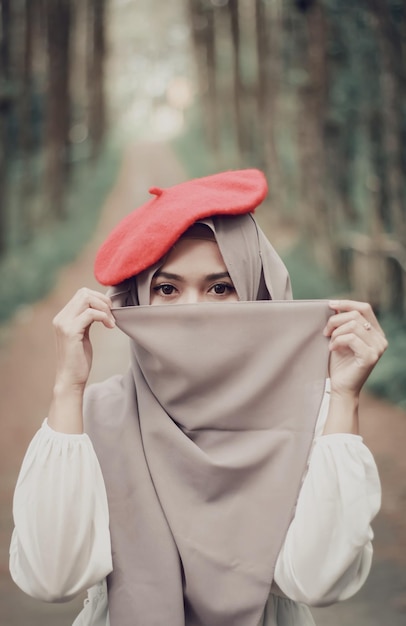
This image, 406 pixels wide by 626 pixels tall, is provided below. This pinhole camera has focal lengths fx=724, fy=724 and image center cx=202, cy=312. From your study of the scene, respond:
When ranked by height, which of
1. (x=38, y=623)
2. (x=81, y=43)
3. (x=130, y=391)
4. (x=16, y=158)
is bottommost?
(x=38, y=623)

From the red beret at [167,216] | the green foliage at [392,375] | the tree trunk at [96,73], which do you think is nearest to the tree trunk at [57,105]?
the tree trunk at [96,73]

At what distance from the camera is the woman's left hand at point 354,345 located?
3.26ft

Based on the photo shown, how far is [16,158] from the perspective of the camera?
11.0ft

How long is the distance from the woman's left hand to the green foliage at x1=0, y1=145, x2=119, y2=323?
7.73 ft

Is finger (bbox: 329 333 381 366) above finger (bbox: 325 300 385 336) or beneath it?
beneath

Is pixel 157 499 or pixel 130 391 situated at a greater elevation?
pixel 130 391

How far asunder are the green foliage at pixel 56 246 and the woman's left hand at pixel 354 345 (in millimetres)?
2357

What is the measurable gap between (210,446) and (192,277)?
248 mm

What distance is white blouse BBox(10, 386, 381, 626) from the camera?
93 centimetres

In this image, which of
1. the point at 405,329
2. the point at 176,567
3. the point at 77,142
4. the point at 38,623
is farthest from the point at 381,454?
the point at 176,567

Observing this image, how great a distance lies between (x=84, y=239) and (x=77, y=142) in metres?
0.46

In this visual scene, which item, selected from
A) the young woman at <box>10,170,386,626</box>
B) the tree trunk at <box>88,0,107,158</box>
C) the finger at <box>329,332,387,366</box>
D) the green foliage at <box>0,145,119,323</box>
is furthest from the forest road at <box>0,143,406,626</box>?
the finger at <box>329,332,387,366</box>

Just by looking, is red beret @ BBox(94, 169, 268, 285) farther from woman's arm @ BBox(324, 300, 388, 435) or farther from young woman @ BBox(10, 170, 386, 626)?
woman's arm @ BBox(324, 300, 388, 435)

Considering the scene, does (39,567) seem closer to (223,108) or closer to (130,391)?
(130,391)
